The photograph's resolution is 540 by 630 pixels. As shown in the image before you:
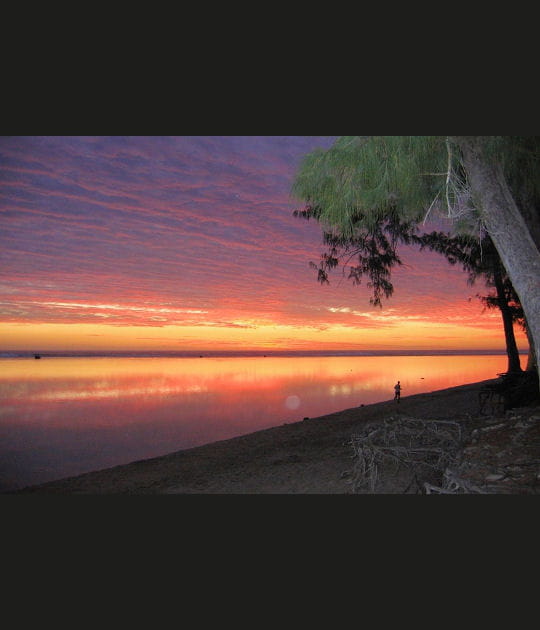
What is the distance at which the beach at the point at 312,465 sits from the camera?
3.42 meters

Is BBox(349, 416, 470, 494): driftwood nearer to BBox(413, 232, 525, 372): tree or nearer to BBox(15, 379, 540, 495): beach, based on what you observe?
BBox(15, 379, 540, 495): beach

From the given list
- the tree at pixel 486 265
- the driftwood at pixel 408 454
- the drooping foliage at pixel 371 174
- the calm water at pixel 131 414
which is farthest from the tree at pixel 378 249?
the calm water at pixel 131 414

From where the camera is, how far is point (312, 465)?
4.74m

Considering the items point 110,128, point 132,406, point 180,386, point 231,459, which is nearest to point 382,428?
point 231,459

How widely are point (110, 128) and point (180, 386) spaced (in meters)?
17.3

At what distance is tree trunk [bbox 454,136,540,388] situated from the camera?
318 centimetres

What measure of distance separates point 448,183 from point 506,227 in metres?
0.72

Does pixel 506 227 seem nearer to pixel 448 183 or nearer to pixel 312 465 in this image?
pixel 448 183

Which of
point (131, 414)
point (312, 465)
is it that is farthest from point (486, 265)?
point (131, 414)

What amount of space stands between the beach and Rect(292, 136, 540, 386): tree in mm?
932

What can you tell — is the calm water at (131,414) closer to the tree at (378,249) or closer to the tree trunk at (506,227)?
the tree at (378,249)

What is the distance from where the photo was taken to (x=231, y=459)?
19.6 ft

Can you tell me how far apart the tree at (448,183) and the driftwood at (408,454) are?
123 centimetres

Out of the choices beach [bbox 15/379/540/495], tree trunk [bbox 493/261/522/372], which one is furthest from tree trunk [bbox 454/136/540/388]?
tree trunk [bbox 493/261/522/372]
